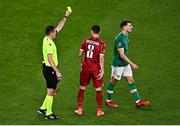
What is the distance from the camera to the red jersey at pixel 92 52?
1410cm

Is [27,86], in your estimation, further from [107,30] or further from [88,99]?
[107,30]

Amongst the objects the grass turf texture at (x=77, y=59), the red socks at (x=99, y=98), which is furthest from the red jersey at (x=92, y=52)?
the grass turf texture at (x=77, y=59)

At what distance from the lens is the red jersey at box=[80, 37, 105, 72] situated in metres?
14.1

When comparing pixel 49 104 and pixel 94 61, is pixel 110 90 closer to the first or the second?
pixel 94 61

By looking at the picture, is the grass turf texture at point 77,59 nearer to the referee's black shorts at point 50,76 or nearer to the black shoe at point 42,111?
the black shoe at point 42,111

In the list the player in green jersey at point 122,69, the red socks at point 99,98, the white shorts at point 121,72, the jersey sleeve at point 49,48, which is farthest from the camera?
the white shorts at point 121,72

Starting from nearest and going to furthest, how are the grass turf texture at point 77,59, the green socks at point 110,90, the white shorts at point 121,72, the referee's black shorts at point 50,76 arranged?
1. the referee's black shorts at point 50,76
2. the grass turf texture at point 77,59
3. the white shorts at point 121,72
4. the green socks at point 110,90

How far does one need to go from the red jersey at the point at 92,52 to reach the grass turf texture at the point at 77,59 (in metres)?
1.28

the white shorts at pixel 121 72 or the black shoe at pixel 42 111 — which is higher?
the white shorts at pixel 121 72

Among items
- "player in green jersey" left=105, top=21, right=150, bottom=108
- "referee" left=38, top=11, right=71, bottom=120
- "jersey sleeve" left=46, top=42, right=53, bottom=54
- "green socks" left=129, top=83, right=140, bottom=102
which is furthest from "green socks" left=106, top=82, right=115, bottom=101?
"jersey sleeve" left=46, top=42, right=53, bottom=54

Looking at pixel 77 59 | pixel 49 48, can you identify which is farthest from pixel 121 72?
pixel 77 59

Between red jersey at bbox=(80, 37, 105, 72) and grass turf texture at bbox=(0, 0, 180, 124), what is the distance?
128cm

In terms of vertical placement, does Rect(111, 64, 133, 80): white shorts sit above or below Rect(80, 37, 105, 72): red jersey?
below

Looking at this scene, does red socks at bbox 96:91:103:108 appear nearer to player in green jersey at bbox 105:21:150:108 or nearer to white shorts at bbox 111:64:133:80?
Result: player in green jersey at bbox 105:21:150:108
